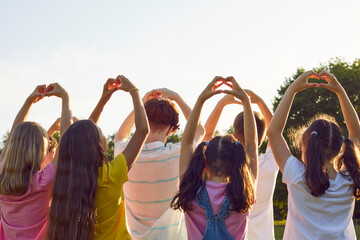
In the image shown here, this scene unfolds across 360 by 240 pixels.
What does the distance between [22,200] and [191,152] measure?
160 centimetres

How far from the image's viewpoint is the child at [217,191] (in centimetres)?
408

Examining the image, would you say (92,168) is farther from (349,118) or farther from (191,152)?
(349,118)

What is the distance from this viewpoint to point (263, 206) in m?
5.48

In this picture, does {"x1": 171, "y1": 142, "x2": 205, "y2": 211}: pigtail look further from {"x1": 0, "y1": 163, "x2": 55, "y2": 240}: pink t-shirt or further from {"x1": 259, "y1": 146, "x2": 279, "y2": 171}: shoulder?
{"x1": 259, "y1": 146, "x2": 279, "y2": 171}: shoulder

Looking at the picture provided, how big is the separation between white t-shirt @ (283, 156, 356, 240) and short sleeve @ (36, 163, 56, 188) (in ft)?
6.93

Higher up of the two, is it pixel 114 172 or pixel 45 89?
pixel 45 89

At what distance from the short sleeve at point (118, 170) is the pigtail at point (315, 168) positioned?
160 cm

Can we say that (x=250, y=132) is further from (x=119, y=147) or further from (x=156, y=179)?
(x=119, y=147)

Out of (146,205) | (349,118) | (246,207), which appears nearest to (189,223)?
(246,207)

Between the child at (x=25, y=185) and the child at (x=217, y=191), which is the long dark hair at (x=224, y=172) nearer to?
the child at (x=217, y=191)

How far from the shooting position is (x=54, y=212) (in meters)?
4.01

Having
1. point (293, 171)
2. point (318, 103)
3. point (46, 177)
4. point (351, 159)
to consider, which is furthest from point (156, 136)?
point (318, 103)

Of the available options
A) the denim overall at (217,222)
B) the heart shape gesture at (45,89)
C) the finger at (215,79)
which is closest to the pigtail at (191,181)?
the denim overall at (217,222)

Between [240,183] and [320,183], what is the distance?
71 centimetres
